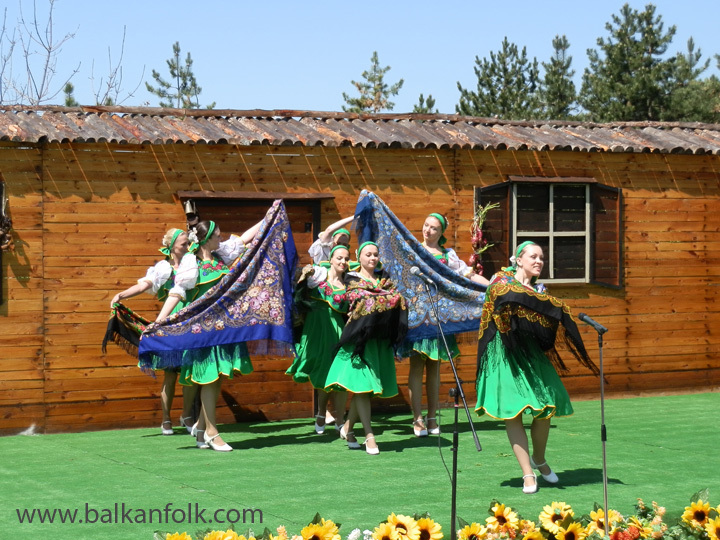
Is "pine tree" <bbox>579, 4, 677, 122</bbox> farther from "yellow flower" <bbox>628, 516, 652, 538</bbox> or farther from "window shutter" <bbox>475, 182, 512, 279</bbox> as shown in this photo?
"yellow flower" <bbox>628, 516, 652, 538</bbox>

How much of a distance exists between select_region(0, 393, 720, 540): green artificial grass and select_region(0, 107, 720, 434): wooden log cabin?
1.90 feet

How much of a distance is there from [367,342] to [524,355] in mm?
1936

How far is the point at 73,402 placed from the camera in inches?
426

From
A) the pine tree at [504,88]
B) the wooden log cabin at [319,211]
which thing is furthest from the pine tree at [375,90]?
the wooden log cabin at [319,211]

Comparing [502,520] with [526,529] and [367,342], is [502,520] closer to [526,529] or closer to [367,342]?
[526,529]

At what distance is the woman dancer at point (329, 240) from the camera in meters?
10.5

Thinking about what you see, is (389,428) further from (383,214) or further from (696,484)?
(696,484)

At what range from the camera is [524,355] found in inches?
305

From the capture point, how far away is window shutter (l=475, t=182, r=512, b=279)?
A: 12383mm

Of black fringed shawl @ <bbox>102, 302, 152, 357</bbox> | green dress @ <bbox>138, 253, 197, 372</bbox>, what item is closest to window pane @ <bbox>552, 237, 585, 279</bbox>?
green dress @ <bbox>138, 253, 197, 372</bbox>

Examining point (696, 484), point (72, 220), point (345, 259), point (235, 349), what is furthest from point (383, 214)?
point (696, 484)

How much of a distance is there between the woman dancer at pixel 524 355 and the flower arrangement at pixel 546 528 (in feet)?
5.90

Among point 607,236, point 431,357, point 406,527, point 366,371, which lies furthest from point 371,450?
point 607,236

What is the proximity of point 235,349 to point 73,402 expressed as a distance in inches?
84.6
